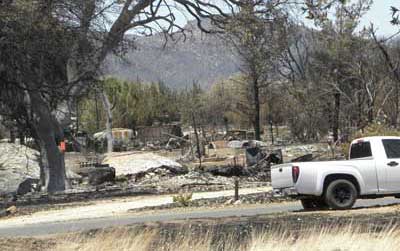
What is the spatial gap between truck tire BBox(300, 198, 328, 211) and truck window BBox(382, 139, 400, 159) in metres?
2.01

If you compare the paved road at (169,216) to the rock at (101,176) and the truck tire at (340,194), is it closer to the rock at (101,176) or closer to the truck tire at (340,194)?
the truck tire at (340,194)

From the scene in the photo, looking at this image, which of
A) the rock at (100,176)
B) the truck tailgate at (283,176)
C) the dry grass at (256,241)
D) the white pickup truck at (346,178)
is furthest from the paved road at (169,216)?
the rock at (100,176)

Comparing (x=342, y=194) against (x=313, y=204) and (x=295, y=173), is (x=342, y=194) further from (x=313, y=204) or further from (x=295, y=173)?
(x=295, y=173)

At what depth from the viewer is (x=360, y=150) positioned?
738 inches

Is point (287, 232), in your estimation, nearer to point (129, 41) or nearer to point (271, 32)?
point (271, 32)

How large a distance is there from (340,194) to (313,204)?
3.68 ft

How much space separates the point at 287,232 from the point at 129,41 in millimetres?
21078

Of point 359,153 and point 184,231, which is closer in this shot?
point 184,231

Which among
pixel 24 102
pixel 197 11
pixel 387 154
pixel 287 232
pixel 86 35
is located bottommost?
pixel 287 232

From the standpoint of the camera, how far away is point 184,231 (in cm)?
1176

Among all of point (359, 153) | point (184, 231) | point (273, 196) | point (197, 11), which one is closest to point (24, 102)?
point (197, 11)

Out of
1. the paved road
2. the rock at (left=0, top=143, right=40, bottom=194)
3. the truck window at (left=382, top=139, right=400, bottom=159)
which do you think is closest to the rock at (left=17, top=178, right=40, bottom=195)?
the rock at (left=0, top=143, right=40, bottom=194)

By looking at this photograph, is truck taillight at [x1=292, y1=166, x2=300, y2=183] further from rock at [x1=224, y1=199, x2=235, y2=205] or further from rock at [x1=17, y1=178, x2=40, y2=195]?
rock at [x1=17, y1=178, x2=40, y2=195]

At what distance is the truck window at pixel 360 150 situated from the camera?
1840 cm
